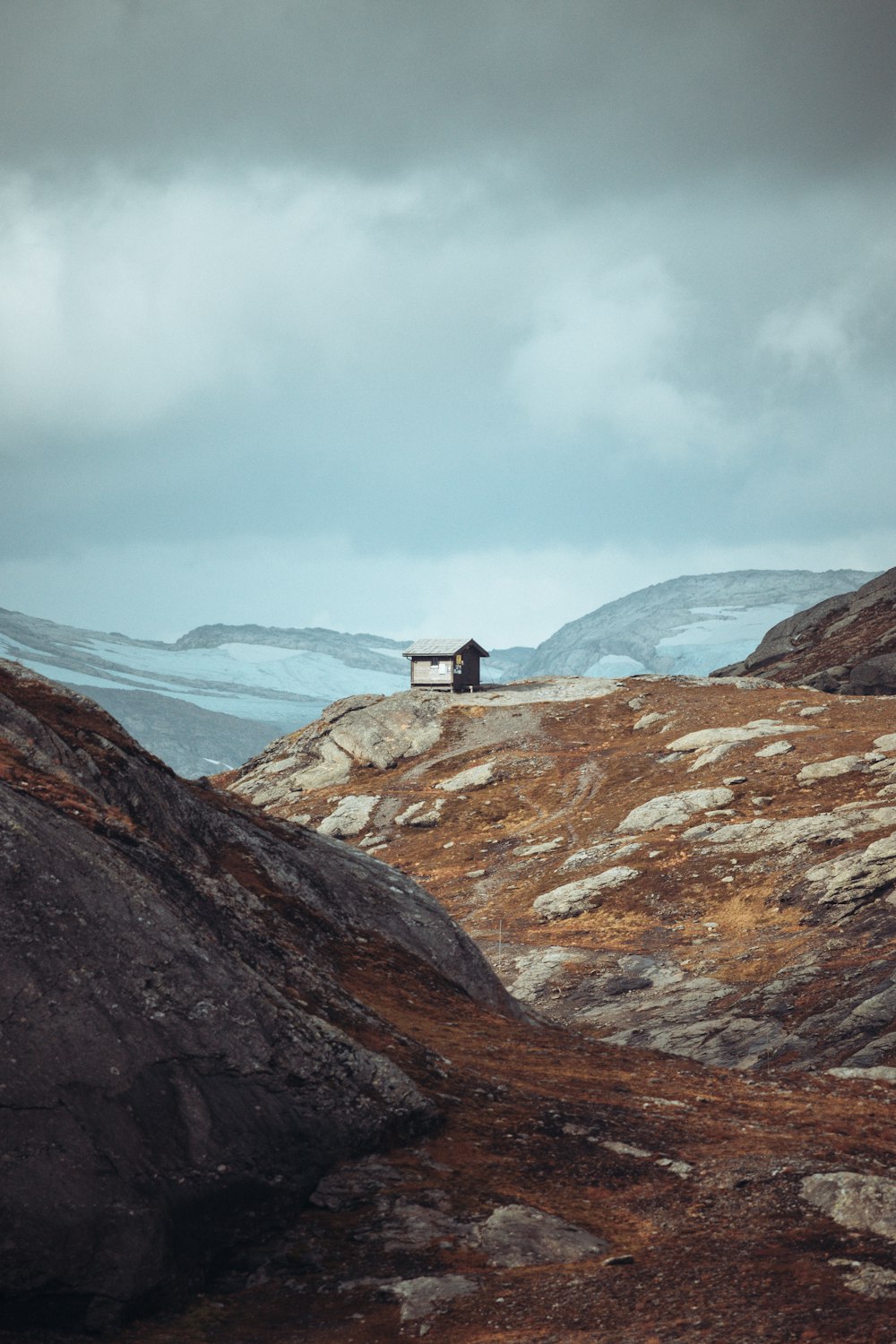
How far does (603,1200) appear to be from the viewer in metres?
16.6

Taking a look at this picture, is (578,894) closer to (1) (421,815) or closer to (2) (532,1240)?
(1) (421,815)

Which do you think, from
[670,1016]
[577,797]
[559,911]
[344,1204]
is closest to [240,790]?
[577,797]

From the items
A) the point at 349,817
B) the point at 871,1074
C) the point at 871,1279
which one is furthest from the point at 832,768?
the point at 871,1279

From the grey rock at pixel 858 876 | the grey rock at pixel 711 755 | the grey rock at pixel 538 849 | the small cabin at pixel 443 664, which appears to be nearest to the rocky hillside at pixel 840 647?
the grey rock at pixel 711 755

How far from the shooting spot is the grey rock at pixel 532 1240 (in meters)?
14.7

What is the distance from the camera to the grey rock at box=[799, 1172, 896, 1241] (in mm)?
14977

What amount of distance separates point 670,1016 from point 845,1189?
80.1 feet

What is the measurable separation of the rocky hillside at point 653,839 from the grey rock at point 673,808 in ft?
0.60

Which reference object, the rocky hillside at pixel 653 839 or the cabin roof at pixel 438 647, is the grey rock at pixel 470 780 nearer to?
the rocky hillside at pixel 653 839

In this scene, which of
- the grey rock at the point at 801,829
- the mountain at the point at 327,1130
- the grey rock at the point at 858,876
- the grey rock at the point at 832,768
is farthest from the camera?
the grey rock at the point at 832,768

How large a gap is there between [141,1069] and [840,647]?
132 metres

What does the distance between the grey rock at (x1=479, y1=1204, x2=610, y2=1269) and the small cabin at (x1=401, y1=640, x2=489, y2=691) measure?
105 meters

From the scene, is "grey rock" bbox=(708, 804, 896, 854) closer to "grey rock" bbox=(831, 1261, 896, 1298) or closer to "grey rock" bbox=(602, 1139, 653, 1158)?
"grey rock" bbox=(602, 1139, 653, 1158)

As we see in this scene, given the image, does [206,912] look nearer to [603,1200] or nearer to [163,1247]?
[163,1247]
